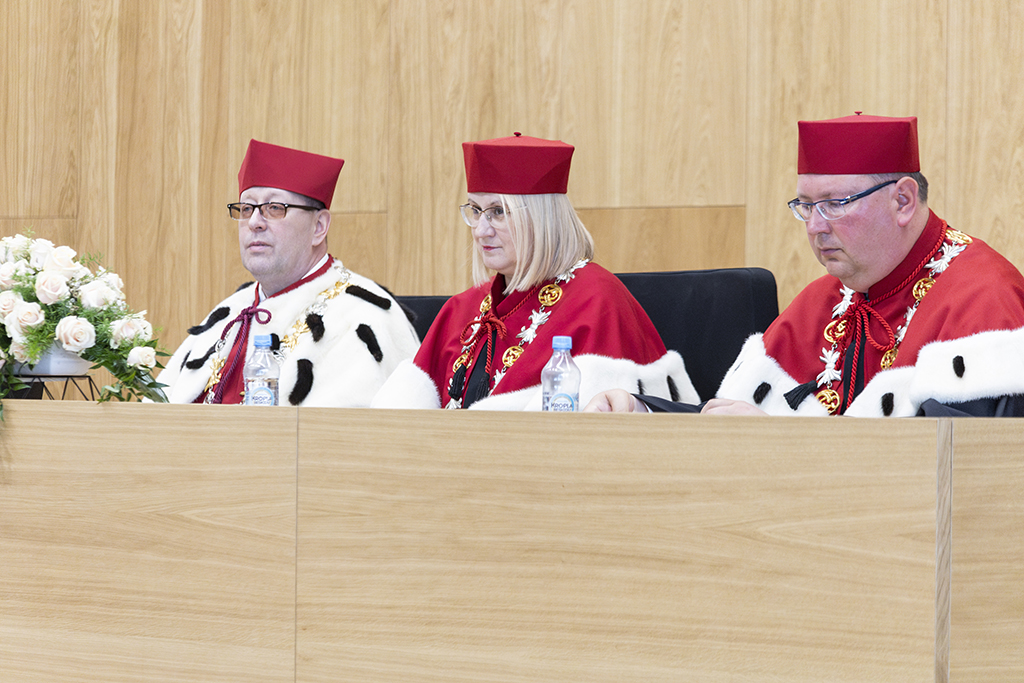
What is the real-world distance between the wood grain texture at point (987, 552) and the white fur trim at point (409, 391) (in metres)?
1.51

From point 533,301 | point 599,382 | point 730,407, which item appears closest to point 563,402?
point 730,407

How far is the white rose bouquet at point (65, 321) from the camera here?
2.05 metres

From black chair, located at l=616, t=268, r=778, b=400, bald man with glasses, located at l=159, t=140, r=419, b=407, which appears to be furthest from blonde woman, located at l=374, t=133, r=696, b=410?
bald man with glasses, located at l=159, t=140, r=419, b=407

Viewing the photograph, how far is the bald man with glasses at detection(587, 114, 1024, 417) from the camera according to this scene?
6.30 feet

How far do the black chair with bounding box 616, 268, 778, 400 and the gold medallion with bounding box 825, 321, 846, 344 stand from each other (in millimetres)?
364

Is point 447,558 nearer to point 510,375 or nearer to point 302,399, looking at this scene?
point 510,375

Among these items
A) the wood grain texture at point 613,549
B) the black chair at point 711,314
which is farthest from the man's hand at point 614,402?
the black chair at point 711,314

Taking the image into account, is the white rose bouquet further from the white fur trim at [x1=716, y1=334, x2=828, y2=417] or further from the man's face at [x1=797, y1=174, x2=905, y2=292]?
the man's face at [x1=797, y1=174, x2=905, y2=292]

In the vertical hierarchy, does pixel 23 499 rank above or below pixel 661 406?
below

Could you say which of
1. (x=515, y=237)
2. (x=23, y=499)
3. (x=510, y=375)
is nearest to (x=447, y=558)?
(x=23, y=499)

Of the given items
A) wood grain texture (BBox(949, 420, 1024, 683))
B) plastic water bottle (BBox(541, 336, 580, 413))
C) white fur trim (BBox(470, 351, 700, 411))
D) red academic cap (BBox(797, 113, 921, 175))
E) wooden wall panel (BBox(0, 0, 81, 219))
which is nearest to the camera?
wood grain texture (BBox(949, 420, 1024, 683))

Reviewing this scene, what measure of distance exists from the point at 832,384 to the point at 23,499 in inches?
59.4

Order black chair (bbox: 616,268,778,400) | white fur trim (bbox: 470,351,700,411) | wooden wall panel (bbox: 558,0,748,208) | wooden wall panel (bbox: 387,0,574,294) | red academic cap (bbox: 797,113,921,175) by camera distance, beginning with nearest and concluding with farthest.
→ red academic cap (bbox: 797,113,921,175), white fur trim (bbox: 470,351,700,411), black chair (bbox: 616,268,778,400), wooden wall panel (bbox: 558,0,748,208), wooden wall panel (bbox: 387,0,574,294)

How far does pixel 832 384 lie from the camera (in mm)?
2246
